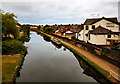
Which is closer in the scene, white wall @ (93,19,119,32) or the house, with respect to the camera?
the house

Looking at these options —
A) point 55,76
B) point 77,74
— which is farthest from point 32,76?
point 77,74

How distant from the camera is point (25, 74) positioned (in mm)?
16281

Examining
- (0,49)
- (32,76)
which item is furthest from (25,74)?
(0,49)

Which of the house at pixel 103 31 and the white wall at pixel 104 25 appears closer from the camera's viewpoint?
the house at pixel 103 31

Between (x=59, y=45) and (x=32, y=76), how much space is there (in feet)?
86.6

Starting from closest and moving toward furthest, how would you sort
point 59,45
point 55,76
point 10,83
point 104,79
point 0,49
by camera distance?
1. point 10,83
2. point 104,79
3. point 55,76
4. point 0,49
5. point 59,45

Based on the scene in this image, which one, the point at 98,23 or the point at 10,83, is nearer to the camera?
the point at 10,83

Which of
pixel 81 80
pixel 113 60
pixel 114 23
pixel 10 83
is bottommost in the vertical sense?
pixel 81 80

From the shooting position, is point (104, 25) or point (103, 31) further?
point (104, 25)

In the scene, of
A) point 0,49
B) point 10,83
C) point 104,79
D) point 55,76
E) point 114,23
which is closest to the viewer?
point 10,83

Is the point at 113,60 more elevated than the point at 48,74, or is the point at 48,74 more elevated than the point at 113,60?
the point at 113,60

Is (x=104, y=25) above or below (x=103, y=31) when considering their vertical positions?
above

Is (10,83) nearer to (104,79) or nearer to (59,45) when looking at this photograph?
(104,79)

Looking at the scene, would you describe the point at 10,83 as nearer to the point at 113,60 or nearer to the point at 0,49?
the point at 0,49
